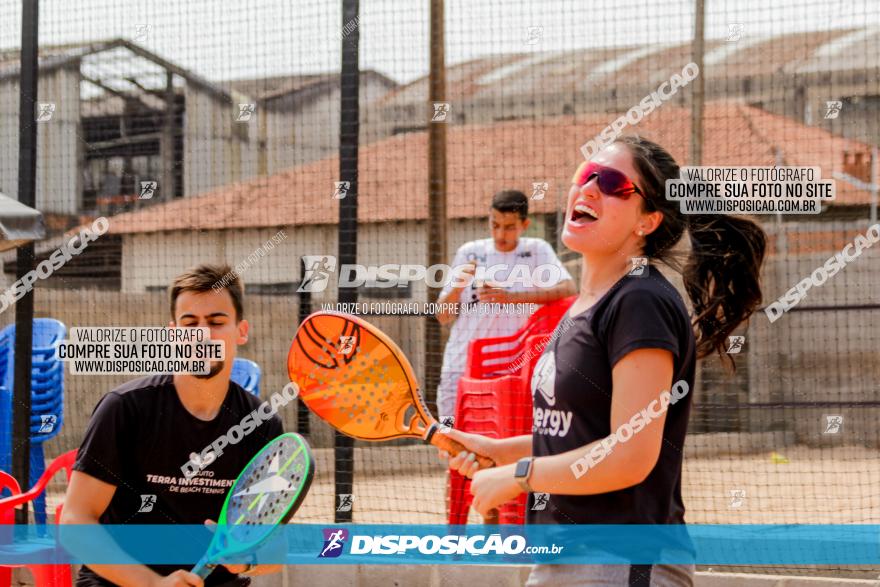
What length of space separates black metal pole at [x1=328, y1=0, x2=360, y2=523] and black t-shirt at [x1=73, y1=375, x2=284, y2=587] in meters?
1.89

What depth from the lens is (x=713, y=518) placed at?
6715 millimetres

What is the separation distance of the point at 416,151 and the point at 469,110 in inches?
26.3

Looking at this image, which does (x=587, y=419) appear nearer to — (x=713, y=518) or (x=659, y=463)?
(x=659, y=463)

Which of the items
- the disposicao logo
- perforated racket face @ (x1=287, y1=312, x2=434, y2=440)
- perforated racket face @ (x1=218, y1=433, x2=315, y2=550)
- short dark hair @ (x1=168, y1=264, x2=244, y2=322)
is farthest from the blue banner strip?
short dark hair @ (x1=168, y1=264, x2=244, y2=322)

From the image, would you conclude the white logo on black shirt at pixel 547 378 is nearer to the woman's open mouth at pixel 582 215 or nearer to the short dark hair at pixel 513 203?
the woman's open mouth at pixel 582 215

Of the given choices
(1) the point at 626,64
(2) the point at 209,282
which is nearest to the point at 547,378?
(2) the point at 209,282

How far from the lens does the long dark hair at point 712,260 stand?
2684 mm

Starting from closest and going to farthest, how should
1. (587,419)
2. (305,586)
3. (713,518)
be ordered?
(587,419)
(305,586)
(713,518)

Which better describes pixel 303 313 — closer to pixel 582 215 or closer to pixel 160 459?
pixel 160 459

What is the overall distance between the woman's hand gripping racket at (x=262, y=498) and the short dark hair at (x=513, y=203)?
2519mm

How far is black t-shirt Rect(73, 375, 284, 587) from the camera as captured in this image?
3.16 metres

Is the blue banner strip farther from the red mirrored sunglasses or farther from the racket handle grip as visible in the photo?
the red mirrored sunglasses

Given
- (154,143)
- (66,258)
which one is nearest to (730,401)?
(154,143)

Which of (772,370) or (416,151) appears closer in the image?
(416,151)
